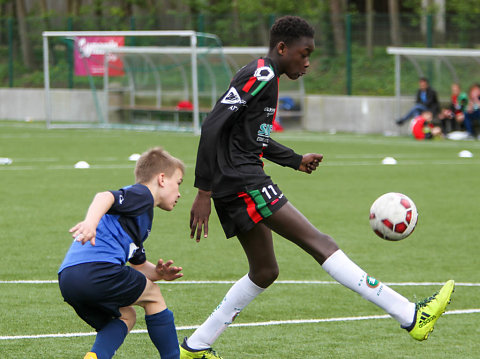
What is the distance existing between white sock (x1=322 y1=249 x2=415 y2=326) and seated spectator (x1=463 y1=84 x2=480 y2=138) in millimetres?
19185

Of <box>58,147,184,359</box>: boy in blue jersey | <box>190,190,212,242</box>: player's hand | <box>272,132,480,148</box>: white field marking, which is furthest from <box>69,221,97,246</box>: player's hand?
<box>272,132,480,148</box>: white field marking

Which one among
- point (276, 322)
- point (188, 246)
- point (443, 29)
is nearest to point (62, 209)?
point (188, 246)

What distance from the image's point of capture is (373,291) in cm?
511

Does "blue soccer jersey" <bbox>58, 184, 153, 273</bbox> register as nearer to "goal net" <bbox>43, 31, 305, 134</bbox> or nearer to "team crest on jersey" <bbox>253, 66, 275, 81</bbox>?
"team crest on jersey" <bbox>253, 66, 275, 81</bbox>

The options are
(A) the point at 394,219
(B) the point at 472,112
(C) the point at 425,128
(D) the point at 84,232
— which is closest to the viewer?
(D) the point at 84,232

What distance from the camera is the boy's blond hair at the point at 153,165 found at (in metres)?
4.82

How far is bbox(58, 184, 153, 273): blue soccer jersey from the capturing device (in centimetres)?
455

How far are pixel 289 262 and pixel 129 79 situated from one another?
854 inches

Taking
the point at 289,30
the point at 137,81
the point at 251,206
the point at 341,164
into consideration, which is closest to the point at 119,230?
the point at 251,206

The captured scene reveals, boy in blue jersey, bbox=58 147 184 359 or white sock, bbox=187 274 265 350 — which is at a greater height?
boy in blue jersey, bbox=58 147 184 359

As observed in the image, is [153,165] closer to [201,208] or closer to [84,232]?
[201,208]

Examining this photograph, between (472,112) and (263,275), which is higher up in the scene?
(263,275)

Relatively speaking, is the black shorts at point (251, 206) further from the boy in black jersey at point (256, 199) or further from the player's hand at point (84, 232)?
the player's hand at point (84, 232)

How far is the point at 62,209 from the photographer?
11.8m
